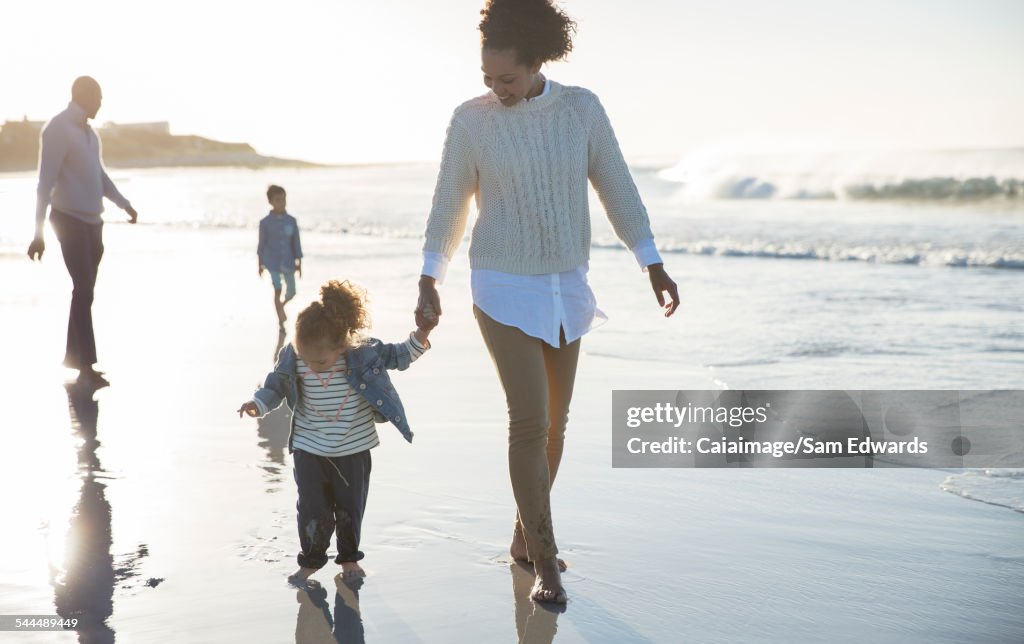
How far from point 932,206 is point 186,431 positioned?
32.9 meters

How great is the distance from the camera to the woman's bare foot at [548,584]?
12.6 feet

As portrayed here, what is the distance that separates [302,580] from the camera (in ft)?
13.2

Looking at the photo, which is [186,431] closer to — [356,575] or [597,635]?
[356,575]

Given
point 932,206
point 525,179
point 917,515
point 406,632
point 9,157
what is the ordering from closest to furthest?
1. point 406,632
2. point 525,179
3. point 917,515
4. point 932,206
5. point 9,157

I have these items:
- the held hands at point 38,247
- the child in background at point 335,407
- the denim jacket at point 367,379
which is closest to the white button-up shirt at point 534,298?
the child in background at point 335,407

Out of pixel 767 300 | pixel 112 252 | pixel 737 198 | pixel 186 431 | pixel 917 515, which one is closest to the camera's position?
pixel 917 515

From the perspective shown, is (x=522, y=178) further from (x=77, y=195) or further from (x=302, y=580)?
(x=77, y=195)

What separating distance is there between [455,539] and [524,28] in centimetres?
202

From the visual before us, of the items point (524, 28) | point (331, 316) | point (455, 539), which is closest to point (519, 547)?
point (455, 539)

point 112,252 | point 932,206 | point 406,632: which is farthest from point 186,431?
point 932,206

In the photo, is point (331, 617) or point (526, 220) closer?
point (331, 617)

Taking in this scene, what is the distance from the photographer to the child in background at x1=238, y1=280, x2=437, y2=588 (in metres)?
4.09

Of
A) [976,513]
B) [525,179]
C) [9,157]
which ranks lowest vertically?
[976,513]

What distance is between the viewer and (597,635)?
3.61m
